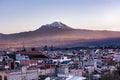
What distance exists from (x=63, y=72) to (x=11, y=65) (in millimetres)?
3116

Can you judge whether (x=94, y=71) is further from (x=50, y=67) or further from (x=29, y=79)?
(x=29, y=79)

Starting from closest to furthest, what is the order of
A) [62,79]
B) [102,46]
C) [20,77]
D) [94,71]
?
1. [62,79]
2. [20,77]
3. [94,71]
4. [102,46]

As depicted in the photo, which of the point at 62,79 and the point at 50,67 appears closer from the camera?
the point at 62,79

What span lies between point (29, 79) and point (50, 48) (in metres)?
48.9

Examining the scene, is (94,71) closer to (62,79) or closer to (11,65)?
(11,65)

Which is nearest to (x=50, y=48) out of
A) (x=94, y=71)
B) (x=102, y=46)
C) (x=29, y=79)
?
(x=102, y=46)

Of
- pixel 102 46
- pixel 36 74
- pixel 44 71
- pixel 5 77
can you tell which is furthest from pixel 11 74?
pixel 102 46

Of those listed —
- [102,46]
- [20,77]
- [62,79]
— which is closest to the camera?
[62,79]

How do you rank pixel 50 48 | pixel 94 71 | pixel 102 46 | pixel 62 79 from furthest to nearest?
pixel 102 46
pixel 50 48
pixel 94 71
pixel 62 79

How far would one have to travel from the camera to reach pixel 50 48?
67.2 m

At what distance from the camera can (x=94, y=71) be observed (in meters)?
23.1

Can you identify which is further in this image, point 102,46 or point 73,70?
point 102,46

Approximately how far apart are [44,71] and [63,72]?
1.19m

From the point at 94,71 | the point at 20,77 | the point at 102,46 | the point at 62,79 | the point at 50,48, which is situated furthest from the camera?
the point at 102,46
